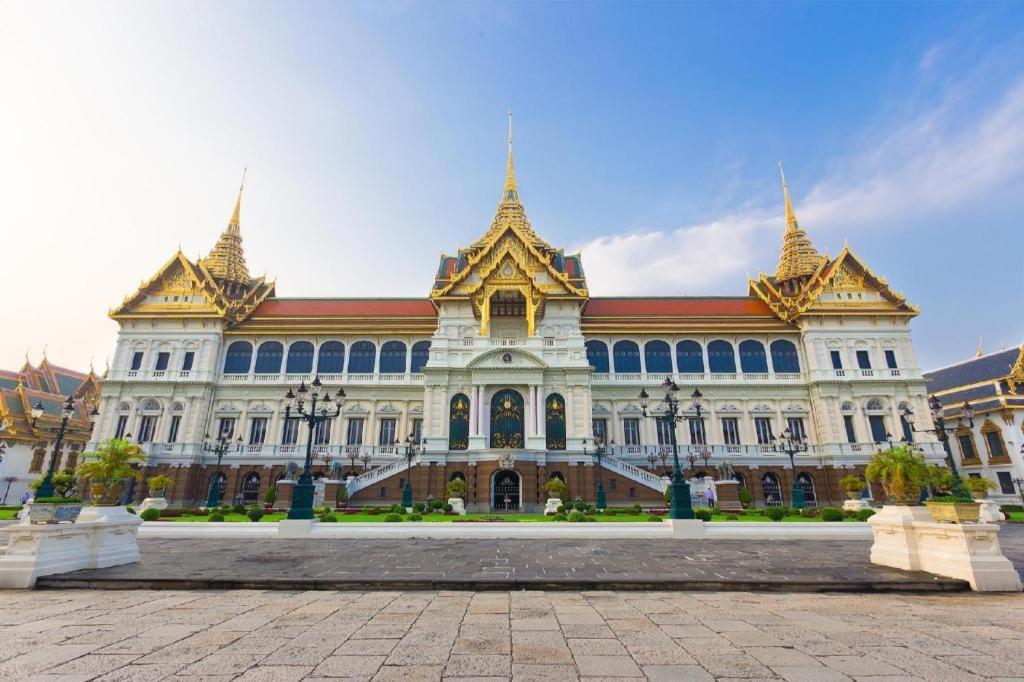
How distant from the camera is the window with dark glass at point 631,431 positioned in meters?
32.6

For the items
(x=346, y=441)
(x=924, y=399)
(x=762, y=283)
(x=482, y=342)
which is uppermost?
(x=762, y=283)

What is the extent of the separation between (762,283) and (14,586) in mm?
44308

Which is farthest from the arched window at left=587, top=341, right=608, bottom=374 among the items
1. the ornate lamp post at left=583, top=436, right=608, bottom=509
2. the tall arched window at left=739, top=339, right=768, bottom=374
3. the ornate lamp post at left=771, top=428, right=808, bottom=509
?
the ornate lamp post at left=771, top=428, right=808, bottom=509

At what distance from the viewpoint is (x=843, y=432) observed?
31.6 meters

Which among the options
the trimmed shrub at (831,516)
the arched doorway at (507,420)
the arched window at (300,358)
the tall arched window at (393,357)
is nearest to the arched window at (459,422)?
the arched doorway at (507,420)

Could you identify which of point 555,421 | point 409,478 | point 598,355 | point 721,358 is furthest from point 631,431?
point 409,478

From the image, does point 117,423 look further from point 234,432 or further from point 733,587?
point 733,587

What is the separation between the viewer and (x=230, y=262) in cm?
4253

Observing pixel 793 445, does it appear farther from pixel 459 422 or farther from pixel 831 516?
pixel 459 422

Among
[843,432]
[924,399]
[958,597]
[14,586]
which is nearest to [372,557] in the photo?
[14,586]

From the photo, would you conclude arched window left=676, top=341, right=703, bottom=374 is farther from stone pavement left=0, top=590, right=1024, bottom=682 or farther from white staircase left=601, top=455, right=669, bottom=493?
stone pavement left=0, top=590, right=1024, bottom=682

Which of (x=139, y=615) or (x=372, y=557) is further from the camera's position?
(x=372, y=557)

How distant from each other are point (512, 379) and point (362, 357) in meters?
13.4


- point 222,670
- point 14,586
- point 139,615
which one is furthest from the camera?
point 14,586
